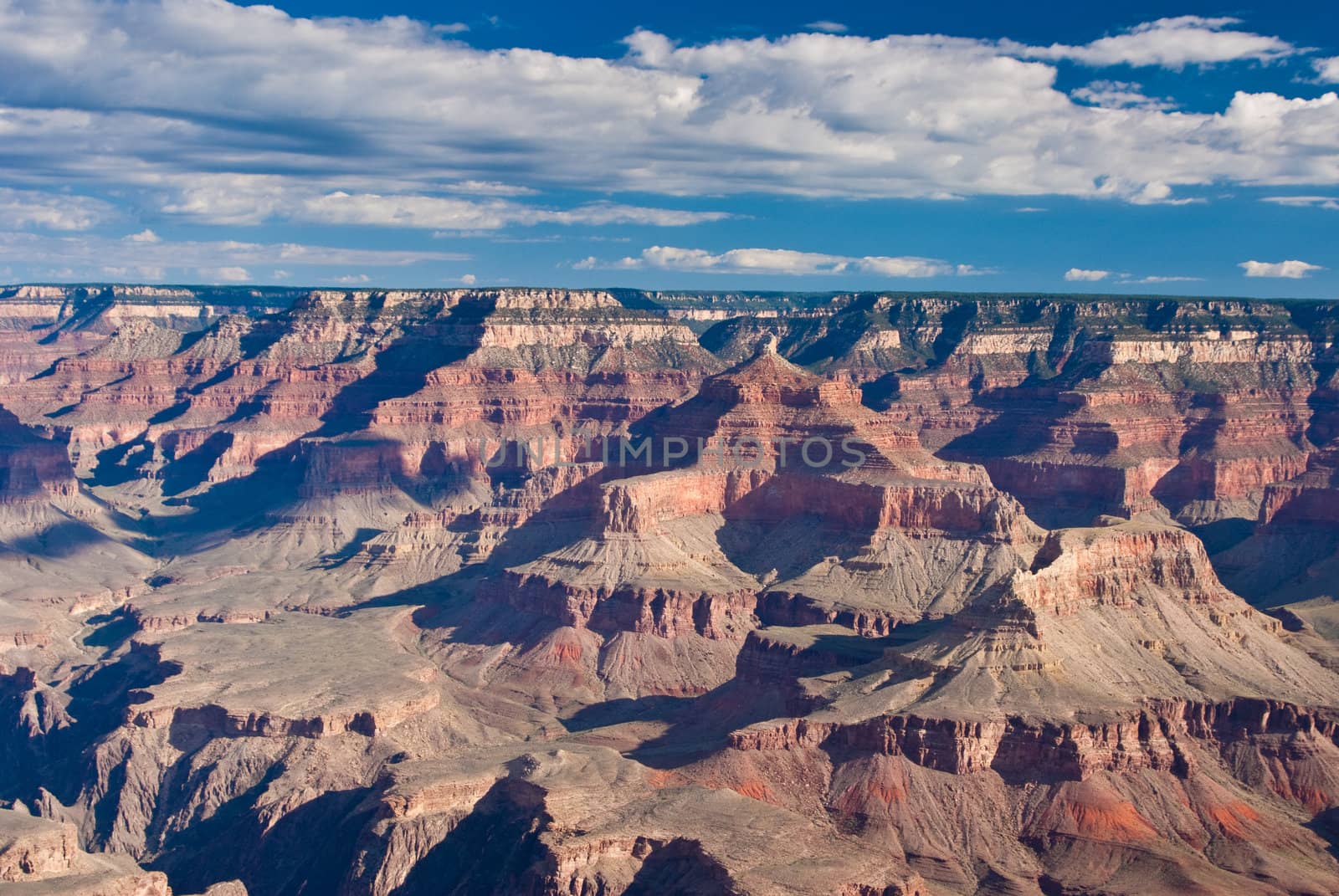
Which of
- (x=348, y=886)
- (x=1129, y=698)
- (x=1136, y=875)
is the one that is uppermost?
(x=1129, y=698)

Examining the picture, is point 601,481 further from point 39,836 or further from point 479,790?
point 39,836

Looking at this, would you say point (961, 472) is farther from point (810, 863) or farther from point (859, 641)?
point (810, 863)

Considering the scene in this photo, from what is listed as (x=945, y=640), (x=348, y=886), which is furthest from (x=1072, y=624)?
(x=348, y=886)

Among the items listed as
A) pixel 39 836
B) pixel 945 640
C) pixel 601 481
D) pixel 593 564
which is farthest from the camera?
pixel 601 481

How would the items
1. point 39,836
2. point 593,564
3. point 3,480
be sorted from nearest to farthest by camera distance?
point 39,836 < point 593,564 < point 3,480

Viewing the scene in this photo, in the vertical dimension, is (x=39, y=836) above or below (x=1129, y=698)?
below

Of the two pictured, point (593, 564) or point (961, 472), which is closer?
point (593, 564)

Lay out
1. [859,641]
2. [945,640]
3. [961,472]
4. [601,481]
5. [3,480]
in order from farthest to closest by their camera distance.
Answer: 1. [3,480]
2. [601,481]
3. [961,472]
4. [859,641]
5. [945,640]

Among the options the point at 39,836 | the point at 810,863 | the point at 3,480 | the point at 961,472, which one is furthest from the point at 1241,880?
the point at 3,480

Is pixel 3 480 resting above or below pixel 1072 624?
below
